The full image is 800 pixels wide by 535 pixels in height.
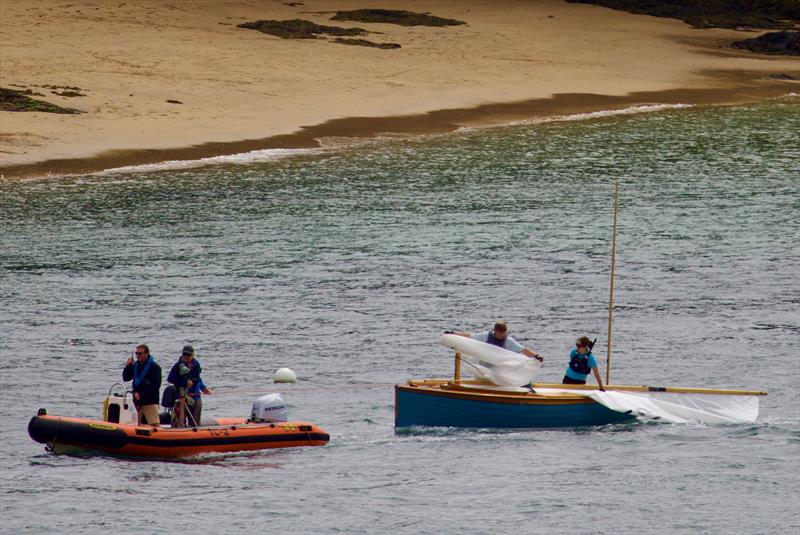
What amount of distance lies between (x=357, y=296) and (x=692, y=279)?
8.58 meters

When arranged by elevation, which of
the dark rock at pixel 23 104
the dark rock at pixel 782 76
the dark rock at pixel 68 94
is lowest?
the dark rock at pixel 23 104

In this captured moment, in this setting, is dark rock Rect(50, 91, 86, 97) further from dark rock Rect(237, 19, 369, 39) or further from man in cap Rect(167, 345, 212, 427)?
man in cap Rect(167, 345, 212, 427)

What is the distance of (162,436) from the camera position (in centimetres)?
2408

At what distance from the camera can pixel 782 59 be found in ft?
249

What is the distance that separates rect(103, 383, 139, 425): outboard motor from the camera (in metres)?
24.4

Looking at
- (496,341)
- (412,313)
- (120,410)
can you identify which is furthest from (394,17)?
(120,410)

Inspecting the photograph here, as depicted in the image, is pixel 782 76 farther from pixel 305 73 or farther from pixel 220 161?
pixel 220 161

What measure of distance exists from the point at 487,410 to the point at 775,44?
5726 cm

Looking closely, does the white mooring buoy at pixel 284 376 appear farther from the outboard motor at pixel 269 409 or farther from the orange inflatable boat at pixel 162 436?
the orange inflatable boat at pixel 162 436

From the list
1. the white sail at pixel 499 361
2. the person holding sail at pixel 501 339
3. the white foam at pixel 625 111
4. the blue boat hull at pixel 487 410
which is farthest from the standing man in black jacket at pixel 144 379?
the white foam at pixel 625 111

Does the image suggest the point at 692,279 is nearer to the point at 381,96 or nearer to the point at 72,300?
the point at 72,300

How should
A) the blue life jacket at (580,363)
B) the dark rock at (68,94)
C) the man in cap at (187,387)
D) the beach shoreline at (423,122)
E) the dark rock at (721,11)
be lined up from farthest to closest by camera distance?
the dark rock at (721,11), the dark rock at (68,94), the beach shoreline at (423,122), the blue life jacket at (580,363), the man in cap at (187,387)

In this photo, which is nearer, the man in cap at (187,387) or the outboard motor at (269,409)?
the man in cap at (187,387)

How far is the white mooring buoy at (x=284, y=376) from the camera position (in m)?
27.7
